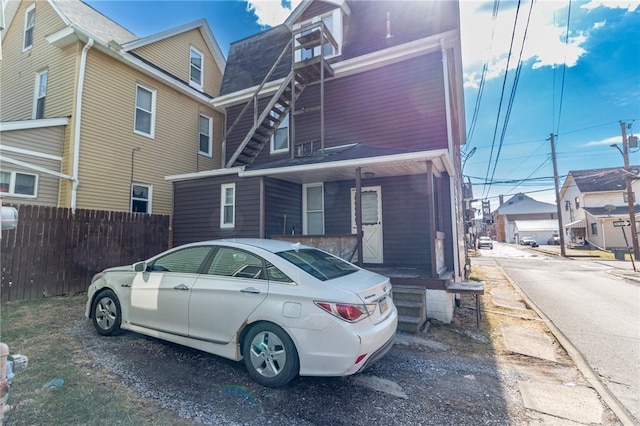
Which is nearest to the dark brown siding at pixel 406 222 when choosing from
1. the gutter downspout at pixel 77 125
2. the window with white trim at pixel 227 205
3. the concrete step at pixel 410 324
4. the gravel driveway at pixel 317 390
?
the concrete step at pixel 410 324

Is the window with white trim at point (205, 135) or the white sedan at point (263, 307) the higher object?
the window with white trim at point (205, 135)

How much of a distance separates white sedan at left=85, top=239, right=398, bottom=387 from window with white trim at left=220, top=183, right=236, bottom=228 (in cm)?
456

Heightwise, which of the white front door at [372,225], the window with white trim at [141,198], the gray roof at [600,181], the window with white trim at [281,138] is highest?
the gray roof at [600,181]

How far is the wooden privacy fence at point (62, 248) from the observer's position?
682 cm

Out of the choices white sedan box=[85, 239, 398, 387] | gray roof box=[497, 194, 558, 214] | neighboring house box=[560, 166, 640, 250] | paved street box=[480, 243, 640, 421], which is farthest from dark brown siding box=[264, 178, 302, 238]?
gray roof box=[497, 194, 558, 214]

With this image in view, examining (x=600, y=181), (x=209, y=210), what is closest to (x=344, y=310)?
(x=209, y=210)

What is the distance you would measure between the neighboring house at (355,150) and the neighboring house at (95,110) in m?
2.17

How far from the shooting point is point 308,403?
126 inches

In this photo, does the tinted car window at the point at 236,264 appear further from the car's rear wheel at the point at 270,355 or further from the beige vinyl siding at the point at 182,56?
the beige vinyl siding at the point at 182,56

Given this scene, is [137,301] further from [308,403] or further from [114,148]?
[114,148]

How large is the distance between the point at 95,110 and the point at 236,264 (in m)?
8.99

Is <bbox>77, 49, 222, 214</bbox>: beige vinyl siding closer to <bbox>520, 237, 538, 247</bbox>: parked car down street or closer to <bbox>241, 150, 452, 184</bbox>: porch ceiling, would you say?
<bbox>241, 150, 452, 184</bbox>: porch ceiling

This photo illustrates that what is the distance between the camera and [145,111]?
11281 millimetres

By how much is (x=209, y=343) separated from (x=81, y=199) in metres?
8.03
